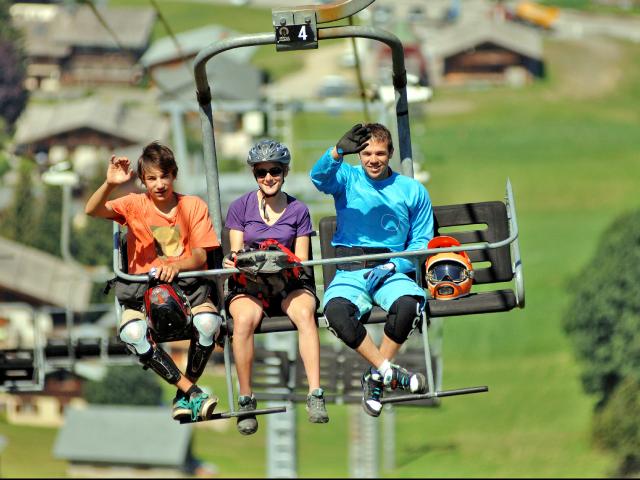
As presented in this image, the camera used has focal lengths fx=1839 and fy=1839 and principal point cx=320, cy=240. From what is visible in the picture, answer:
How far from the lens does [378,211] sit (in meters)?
12.1

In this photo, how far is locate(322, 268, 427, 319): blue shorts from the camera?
1185cm

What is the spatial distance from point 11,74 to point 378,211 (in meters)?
124

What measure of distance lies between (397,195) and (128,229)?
1.78 m

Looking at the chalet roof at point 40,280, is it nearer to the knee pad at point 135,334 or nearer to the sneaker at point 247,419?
the knee pad at point 135,334

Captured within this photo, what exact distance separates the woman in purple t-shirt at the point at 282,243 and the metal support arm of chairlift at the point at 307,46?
185 mm

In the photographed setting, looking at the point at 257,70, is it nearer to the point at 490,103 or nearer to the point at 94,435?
the point at 490,103

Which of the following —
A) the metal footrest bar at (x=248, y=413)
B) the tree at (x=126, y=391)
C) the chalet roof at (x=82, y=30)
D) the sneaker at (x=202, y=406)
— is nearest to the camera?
the metal footrest bar at (x=248, y=413)

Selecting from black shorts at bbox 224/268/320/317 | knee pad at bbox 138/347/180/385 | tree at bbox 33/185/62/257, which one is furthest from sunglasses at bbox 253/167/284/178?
tree at bbox 33/185/62/257

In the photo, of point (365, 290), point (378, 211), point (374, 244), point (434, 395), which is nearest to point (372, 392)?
point (434, 395)

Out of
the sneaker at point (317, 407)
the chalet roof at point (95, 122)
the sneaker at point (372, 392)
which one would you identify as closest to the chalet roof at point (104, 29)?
the chalet roof at point (95, 122)

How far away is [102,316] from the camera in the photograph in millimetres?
86812

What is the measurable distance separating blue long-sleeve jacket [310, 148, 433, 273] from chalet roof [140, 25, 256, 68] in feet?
363

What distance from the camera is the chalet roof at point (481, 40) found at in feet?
467

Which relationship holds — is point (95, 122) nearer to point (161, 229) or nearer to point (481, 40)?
point (481, 40)
